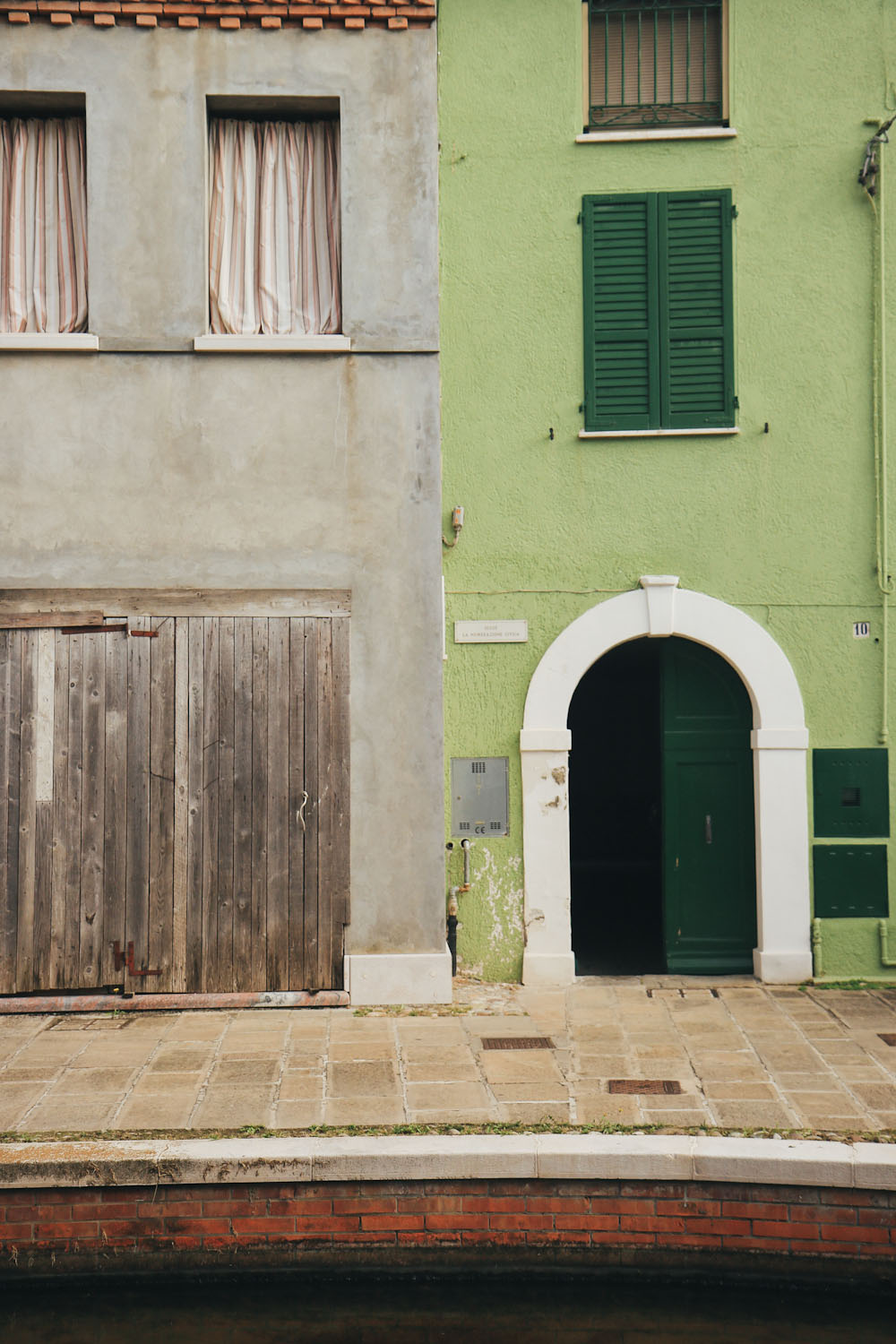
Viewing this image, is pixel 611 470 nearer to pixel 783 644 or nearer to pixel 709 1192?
pixel 783 644

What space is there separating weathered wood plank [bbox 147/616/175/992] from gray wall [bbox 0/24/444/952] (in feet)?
1.76

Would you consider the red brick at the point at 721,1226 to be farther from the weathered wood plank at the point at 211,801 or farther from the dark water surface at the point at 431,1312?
the weathered wood plank at the point at 211,801

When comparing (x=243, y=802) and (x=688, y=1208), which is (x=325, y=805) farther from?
(x=688, y=1208)

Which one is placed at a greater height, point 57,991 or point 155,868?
point 155,868

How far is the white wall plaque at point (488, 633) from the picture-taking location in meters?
8.50

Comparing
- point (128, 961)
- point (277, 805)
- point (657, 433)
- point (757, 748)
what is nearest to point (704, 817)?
point (757, 748)

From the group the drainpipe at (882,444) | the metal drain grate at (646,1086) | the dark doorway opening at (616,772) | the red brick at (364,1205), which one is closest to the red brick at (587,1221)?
the red brick at (364,1205)

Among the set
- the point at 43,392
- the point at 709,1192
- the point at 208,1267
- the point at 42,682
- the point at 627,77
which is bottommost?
the point at 208,1267

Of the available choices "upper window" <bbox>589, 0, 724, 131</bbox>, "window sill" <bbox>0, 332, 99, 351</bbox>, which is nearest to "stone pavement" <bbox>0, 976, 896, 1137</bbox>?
"window sill" <bbox>0, 332, 99, 351</bbox>

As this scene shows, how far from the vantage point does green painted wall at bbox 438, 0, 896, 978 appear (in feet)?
27.8

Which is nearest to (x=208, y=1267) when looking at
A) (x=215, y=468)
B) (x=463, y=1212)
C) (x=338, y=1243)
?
(x=338, y=1243)

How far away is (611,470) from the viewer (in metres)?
8.52

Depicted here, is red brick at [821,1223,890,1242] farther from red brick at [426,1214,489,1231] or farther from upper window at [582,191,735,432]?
upper window at [582,191,735,432]

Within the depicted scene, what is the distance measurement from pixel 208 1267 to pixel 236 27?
7.68 m
